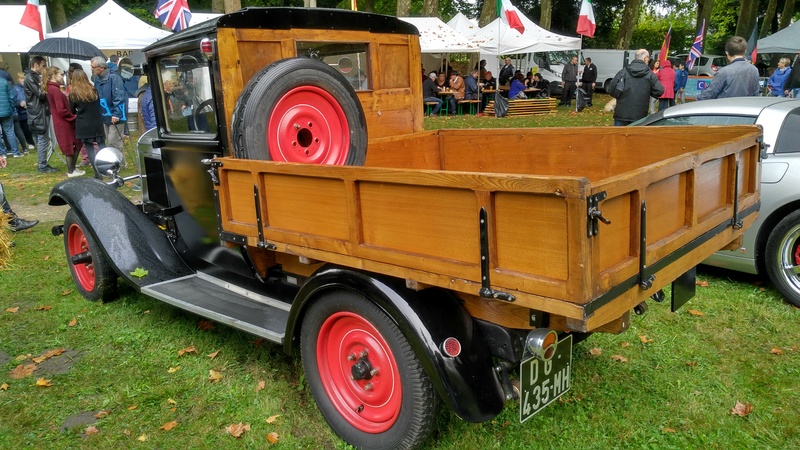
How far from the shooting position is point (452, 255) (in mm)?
2459

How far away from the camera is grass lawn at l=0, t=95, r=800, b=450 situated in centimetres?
319

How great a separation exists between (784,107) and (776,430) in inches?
113

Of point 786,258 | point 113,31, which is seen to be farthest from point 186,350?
point 113,31

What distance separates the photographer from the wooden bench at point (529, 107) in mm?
18891

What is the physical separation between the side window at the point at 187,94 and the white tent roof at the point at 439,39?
1496 centimetres

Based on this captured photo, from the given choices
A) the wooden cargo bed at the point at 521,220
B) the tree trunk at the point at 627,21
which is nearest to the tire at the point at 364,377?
the wooden cargo bed at the point at 521,220

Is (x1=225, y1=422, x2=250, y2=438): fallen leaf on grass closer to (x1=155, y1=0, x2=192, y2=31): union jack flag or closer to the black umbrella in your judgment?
(x1=155, y1=0, x2=192, y2=31): union jack flag

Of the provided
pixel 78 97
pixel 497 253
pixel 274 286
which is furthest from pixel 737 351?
pixel 78 97

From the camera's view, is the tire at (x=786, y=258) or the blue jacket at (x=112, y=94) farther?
the blue jacket at (x=112, y=94)

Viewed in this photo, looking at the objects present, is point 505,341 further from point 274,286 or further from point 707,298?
point 707,298

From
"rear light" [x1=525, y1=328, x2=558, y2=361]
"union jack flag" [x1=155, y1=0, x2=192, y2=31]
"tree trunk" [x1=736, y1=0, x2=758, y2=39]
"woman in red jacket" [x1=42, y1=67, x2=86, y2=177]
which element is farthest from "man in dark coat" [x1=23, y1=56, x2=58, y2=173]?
"tree trunk" [x1=736, y1=0, x2=758, y2=39]

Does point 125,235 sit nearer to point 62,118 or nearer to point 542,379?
point 542,379

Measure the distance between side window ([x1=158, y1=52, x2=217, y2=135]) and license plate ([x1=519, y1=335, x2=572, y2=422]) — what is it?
2.41m

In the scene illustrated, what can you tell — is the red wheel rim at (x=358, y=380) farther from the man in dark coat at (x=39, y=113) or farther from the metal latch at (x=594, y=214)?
the man in dark coat at (x=39, y=113)
